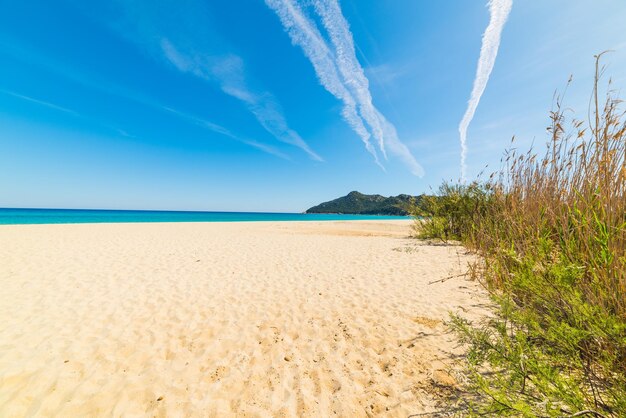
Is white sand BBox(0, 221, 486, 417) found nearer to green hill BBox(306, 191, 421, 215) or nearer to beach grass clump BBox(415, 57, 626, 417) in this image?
beach grass clump BBox(415, 57, 626, 417)

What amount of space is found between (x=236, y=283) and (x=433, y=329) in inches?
190

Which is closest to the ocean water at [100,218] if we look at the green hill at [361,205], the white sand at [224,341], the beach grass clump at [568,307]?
the white sand at [224,341]

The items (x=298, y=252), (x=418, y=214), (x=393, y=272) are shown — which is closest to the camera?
(x=393, y=272)

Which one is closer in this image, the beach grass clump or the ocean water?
the beach grass clump

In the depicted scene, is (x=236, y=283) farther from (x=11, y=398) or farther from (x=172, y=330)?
(x=11, y=398)

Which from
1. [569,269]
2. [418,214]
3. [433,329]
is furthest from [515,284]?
[418,214]

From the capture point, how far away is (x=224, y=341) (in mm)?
3816

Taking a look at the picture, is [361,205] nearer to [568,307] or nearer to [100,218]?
[100,218]

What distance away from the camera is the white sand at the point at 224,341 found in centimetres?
267

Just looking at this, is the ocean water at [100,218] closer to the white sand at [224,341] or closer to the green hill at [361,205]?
the white sand at [224,341]

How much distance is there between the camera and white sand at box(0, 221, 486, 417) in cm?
267

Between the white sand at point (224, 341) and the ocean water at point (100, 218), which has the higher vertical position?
the ocean water at point (100, 218)

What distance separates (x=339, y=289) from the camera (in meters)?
6.06

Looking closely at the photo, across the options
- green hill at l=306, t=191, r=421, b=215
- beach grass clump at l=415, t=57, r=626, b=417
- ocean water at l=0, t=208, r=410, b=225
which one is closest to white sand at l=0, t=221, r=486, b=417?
beach grass clump at l=415, t=57, r=626, b=417
